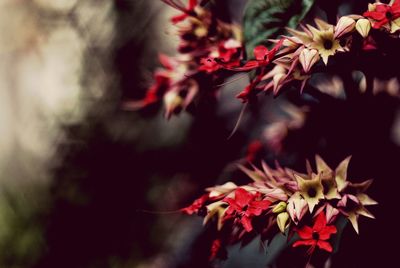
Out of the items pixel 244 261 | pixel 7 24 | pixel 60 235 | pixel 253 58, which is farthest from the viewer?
pixel 7 24

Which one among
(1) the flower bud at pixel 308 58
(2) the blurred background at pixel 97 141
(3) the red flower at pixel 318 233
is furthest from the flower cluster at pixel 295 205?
(2) the blurred background at pixel 97 141

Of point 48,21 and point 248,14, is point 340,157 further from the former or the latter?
point 48,21

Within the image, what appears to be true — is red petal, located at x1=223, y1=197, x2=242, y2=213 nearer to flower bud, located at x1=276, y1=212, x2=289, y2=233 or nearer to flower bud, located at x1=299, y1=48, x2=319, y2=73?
flower bud, located at x1=276, y1=212, x2=289, y2=233

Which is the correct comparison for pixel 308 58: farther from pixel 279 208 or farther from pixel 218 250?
pixel 218 250

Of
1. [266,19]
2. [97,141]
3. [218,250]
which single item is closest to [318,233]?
[218,250]

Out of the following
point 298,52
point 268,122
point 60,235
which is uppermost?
point 298,52

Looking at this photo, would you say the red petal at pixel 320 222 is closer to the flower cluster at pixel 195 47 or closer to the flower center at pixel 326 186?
the flower center at pixel 326 186

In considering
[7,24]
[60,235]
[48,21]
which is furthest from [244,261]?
[7,24]

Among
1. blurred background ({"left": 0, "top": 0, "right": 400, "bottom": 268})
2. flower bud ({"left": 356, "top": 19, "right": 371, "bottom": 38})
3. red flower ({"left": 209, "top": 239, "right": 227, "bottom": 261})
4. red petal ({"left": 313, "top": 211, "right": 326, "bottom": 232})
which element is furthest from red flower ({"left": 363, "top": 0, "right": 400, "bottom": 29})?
blurred background ({"left": 0, "top": 0, "right": 400, "bottom": 268})
